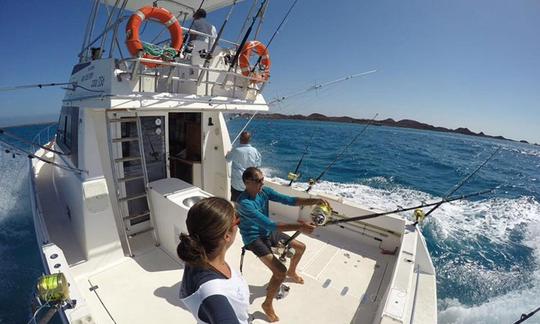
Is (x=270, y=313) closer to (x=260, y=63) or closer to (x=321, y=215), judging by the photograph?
(x=321, y=215)

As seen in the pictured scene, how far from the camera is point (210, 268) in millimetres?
1026

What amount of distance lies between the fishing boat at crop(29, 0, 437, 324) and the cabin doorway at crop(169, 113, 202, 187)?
0.22 m

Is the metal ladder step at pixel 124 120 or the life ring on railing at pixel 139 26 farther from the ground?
the life ring on railing at pixel 139 26

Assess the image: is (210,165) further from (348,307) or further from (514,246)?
(514,246)

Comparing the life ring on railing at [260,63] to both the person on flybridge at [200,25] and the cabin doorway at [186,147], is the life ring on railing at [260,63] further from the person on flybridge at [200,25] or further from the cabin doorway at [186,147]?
the cabin doorway at [186,147]

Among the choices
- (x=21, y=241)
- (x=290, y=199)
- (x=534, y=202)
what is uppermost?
(x=290, y=199)

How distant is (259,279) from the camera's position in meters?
3.24

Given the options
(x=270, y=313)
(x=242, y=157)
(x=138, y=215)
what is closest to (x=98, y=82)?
(x=138, y=215)

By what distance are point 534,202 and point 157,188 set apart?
13.3m

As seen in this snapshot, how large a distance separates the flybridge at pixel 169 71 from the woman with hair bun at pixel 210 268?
241 cm

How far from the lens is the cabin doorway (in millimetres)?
4727

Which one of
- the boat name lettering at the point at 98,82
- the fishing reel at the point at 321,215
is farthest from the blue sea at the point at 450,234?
the boat name lettering at the point at 98,82

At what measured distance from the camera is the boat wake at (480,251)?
14.1ft

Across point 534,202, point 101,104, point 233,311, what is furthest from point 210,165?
point 534,202
